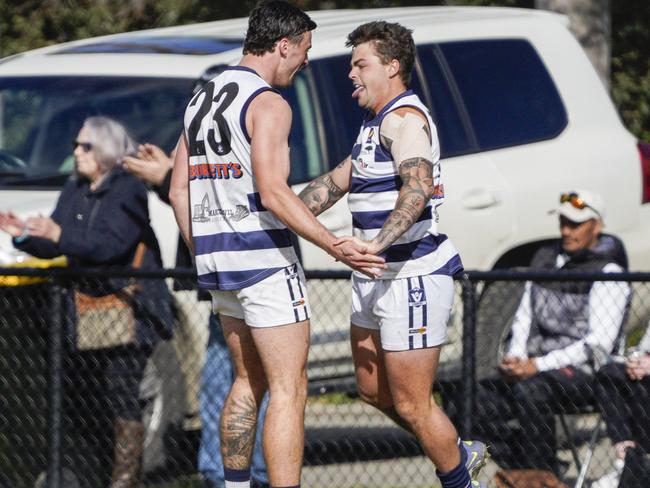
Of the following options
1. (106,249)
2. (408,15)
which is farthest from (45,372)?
(408,15)

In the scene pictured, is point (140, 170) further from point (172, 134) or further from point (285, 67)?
point (285, 67)

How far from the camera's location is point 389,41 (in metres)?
5.67

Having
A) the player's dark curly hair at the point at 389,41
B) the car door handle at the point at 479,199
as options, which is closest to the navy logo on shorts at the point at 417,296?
the player's dark curly hair at the point at 389,41

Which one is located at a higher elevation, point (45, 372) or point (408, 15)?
point (408, 15)

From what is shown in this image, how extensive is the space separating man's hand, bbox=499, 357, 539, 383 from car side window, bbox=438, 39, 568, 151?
1.59 metres

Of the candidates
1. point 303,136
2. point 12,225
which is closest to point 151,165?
point 12,225

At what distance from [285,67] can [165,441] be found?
7.84 feet

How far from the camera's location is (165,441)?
23.7 ft

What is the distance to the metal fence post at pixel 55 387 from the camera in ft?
22.2

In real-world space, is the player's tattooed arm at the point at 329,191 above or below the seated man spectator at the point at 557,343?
above

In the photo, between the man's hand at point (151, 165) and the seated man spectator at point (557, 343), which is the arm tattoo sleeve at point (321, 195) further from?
the seated man spectator at point (557, 343)

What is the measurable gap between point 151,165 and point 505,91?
102 inches

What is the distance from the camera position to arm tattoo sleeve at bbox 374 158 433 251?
5336 millimetres

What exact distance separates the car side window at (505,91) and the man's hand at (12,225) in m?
2.76
